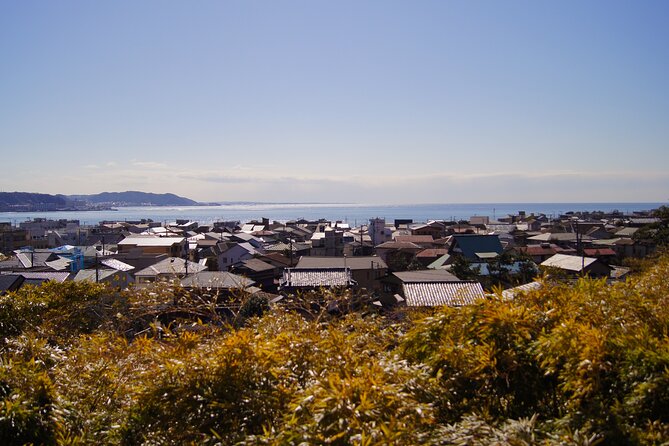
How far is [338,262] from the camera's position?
851 inches

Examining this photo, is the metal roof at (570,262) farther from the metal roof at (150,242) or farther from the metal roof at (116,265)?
the metal roof at (150,242)

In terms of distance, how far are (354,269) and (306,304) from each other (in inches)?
553

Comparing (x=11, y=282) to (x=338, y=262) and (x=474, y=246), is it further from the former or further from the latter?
(x=474, y=246)

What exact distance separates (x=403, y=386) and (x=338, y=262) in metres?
18.2

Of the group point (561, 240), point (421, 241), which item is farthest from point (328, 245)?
point (561, 240)

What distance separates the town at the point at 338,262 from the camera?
15.0m

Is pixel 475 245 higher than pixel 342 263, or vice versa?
pixel 475 245

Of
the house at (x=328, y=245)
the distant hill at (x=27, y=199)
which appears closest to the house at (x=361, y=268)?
the house at (x=328, y=245)

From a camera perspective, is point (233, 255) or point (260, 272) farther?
point (233, 255)

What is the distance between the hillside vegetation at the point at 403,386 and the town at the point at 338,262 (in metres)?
1.29

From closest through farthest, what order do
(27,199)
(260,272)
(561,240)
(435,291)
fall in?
(435,291), (260,272), (561,240), (27,199)

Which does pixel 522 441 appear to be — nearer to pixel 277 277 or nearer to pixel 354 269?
pixel 354 269

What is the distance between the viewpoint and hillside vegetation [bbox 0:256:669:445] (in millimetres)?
2934

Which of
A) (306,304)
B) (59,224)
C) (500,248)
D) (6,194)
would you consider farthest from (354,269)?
(6,194)
